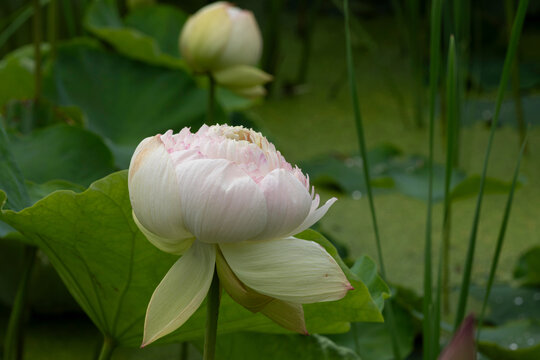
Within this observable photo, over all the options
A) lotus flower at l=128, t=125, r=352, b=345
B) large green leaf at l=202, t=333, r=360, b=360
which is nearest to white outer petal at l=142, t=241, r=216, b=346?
lotus flower at l=128, t=125, r=352, b=345

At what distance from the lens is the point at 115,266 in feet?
1.76

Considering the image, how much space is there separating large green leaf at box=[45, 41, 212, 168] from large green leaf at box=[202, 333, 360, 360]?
1.92 ft

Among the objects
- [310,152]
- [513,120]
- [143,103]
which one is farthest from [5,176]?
[513,120]

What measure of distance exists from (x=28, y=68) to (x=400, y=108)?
1.22 metres

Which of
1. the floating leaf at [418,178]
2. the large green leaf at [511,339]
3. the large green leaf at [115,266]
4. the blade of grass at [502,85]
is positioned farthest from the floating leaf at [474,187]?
the large green leaf at [115,266]

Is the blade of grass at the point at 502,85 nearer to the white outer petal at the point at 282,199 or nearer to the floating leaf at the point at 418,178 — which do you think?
the white outer petal at the point at 282,199

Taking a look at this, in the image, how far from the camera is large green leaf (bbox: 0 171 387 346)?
0.50 m

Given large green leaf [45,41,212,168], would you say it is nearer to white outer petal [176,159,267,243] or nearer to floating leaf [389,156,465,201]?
floating leaf [389,156,465,201]

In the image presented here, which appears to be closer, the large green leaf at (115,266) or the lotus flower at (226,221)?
the lotus flower at (226,221)

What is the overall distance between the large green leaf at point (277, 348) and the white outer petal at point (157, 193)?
301mm

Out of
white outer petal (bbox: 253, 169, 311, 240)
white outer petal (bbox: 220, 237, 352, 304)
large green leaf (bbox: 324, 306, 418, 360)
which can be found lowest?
large green leaf (bbox: 324, 306, 418, 360)

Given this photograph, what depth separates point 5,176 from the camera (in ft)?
1.78

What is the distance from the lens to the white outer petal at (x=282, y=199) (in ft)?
1.14

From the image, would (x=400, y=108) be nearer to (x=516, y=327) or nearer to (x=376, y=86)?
(x=376, y=86)
